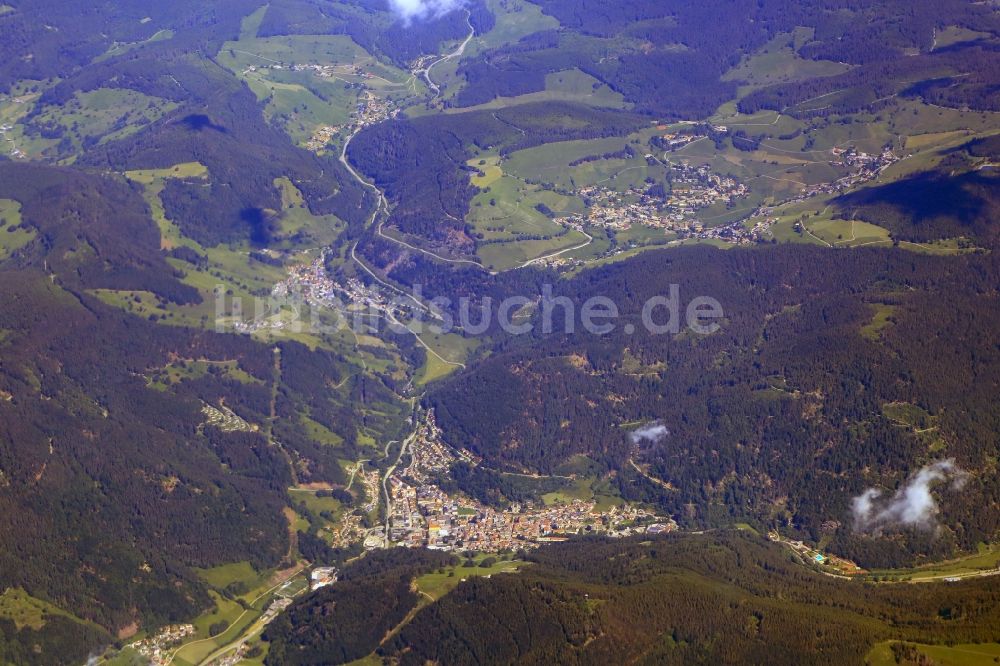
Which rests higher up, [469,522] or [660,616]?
[660,616]

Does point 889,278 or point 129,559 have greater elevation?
point 889,278

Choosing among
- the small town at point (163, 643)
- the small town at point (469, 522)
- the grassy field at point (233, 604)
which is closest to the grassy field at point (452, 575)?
the small town at point (469, 522)

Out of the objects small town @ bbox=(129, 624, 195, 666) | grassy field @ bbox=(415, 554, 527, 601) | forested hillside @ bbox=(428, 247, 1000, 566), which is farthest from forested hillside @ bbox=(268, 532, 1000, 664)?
Answer: forested hillside @ bbox=(428, 247, 1000, 566)

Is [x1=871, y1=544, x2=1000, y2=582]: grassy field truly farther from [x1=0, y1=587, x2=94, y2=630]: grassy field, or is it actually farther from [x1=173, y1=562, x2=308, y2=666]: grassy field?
[x1=0, y1=587, x2=94, y2=630]: grassy field

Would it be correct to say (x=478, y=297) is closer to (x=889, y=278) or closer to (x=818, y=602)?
(x=889, y=278)

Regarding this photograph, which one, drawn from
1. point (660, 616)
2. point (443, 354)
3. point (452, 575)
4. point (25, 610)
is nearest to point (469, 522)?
point (452, 575)

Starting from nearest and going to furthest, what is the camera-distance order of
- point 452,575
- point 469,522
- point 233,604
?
point 452,575
point 233,604
point 469,522

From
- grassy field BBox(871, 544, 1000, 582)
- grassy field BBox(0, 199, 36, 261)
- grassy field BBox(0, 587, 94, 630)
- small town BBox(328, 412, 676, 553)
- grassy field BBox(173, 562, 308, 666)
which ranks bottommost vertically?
grassy field BBox(173, 562, 308, 666)

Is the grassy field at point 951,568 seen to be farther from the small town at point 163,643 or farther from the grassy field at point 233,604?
the small town at point 163,643

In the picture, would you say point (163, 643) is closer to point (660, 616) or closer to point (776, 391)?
point (660, 616)

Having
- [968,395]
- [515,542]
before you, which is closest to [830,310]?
[968,395]

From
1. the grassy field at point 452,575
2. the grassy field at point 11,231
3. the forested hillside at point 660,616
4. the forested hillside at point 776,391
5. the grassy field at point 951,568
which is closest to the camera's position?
the forested hillside at point 660,616
